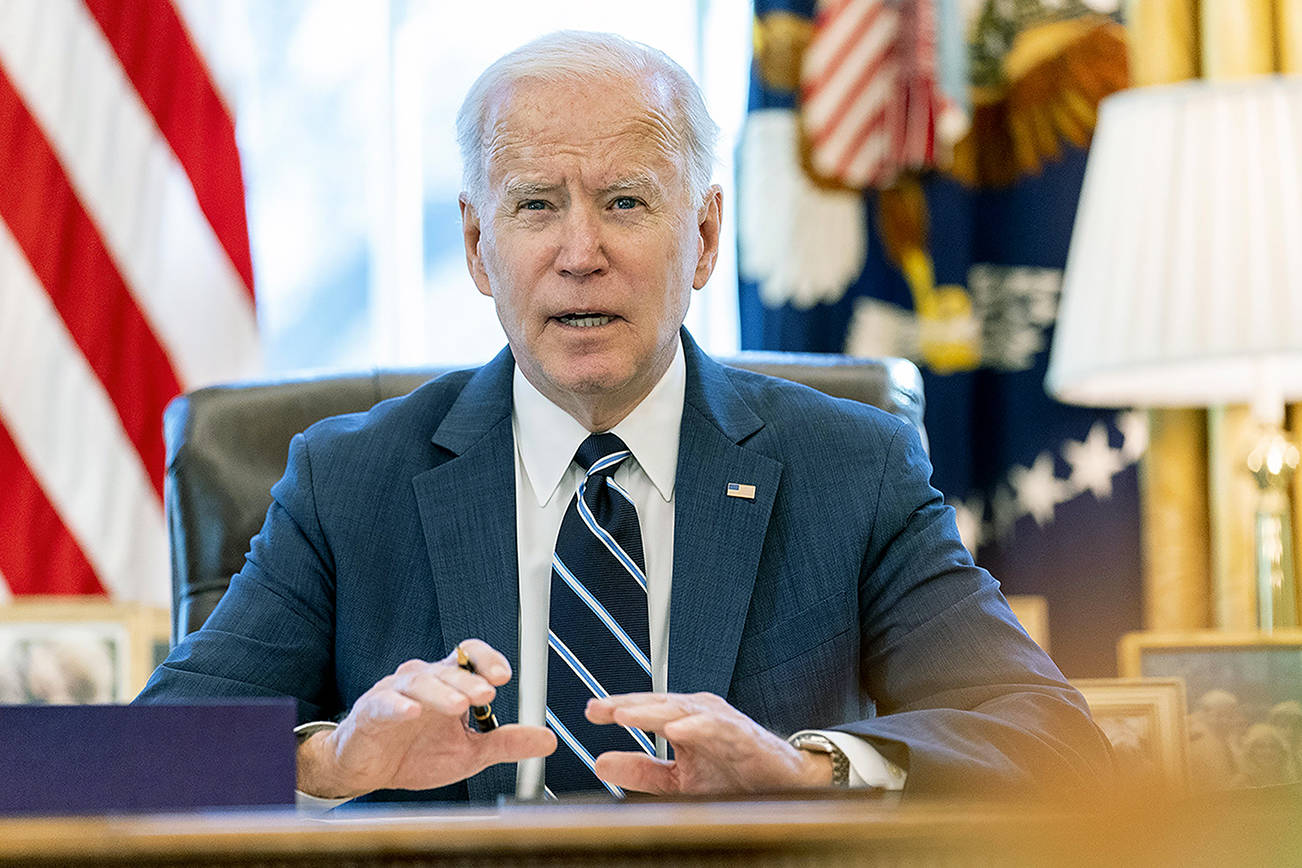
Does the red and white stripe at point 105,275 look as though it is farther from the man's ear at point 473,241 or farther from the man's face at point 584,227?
the man's face at point 584,227

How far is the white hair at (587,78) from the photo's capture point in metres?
1.52

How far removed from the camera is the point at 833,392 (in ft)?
5.82

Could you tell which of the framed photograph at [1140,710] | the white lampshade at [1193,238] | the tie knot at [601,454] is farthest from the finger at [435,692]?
the white lampshade at [1193,238]

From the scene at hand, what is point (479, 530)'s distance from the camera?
150 centimetres

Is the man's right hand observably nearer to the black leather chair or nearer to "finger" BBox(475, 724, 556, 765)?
"finger" BBox(475, 724, 556, 765)

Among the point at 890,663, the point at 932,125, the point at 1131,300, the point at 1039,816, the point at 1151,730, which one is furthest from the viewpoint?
the point at 932,125

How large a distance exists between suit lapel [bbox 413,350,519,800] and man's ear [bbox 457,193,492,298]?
0.40 feet

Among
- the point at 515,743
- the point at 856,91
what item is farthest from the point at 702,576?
the point at 856,91

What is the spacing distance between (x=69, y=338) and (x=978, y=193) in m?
1.59

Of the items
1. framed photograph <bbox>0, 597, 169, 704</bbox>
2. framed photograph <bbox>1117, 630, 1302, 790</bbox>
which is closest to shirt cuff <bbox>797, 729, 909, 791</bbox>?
framed photograph <bbox>1117, 630, 1302, 790</bbox>

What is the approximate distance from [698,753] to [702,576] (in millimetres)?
377

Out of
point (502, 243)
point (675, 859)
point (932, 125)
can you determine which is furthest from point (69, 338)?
point (675, 859)

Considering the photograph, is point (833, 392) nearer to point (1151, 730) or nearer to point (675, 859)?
point (1151, 730)

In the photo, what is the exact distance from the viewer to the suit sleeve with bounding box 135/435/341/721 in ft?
4.63
